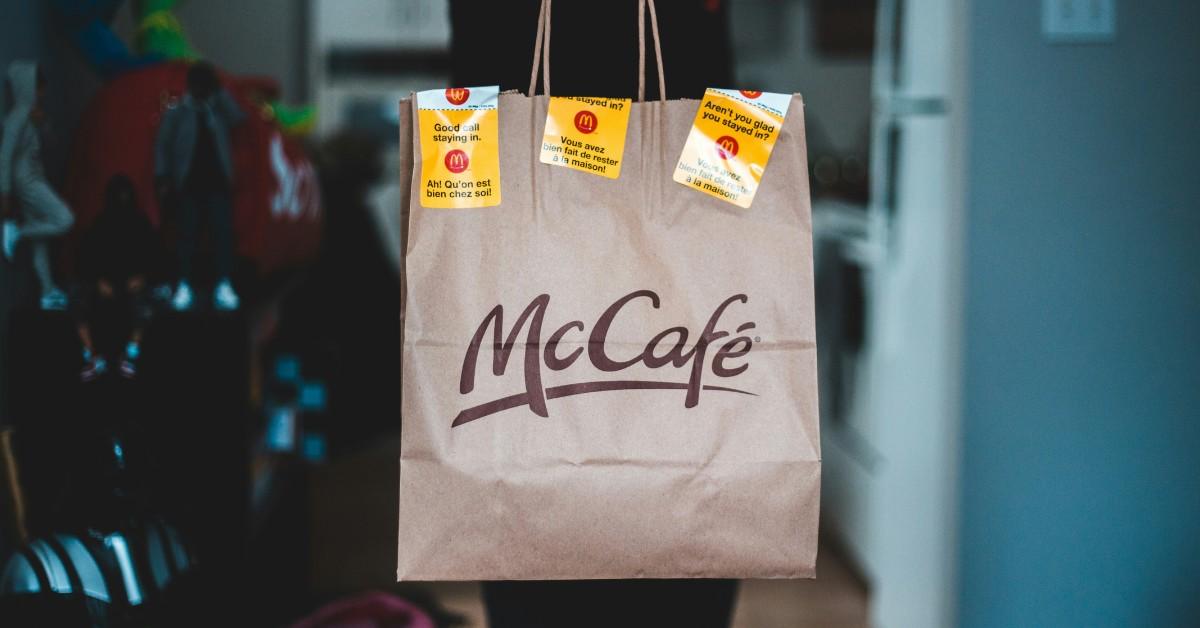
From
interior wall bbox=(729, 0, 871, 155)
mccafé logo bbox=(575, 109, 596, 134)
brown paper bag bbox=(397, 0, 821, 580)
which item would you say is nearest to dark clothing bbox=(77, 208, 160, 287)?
brown paper bag bbox=(397, 0, 821, 580)

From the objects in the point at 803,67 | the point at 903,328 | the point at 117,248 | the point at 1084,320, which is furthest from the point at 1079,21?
the point at 803,67

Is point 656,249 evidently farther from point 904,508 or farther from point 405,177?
point 904,508

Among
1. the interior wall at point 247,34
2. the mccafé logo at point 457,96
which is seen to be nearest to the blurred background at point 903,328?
the mccafé logo at point 457,96

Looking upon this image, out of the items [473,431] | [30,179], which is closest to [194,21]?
[30,179]

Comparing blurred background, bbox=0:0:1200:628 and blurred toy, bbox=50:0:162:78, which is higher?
blurred toy, bbox=50:0:162:78

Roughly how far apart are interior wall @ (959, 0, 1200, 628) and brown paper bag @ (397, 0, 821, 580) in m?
0.60

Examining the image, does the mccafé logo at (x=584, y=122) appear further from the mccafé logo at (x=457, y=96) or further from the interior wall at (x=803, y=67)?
the interior wall at (x=803, y=67)

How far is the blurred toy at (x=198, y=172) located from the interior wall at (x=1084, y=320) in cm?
103

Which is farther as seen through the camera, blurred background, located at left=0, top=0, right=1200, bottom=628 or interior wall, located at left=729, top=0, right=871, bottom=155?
interior wall, located at left=729, top=0, right=871, bottom=155

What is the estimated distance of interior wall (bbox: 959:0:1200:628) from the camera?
1206 mm

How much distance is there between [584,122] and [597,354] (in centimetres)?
21

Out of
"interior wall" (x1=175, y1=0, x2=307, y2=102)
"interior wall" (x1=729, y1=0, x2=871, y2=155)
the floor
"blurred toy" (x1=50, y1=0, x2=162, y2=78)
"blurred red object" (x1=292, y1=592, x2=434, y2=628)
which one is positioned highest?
"interior wall" (x1=729, y1=0, x2=871, y2=155)

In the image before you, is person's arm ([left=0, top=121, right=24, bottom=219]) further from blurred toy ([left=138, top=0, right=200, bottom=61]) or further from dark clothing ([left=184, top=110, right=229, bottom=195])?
blurred toy ([left=138, top=0, right=200, bottom=61])

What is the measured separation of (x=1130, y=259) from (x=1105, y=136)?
0.18m
